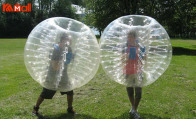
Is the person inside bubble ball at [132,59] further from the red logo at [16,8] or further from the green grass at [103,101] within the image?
the red logo at [16,8]

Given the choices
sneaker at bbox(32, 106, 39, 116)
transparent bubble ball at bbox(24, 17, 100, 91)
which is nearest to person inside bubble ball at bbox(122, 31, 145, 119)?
transparent bubble ball at bbox(24, 17, 100, 91)

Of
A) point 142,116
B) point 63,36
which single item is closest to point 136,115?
point 142,116

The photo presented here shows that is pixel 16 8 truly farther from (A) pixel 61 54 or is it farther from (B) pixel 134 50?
(B) pixel 134 50

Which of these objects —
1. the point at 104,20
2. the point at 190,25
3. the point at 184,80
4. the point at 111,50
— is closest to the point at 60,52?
the point at 111,50

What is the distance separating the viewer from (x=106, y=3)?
1734 cm

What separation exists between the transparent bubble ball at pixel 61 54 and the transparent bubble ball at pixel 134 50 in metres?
0.27

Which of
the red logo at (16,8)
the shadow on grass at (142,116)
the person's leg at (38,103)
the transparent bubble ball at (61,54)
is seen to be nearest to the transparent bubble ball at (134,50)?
the transparent bubble ball at (61,54)

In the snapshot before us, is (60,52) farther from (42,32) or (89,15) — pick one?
(89,15)

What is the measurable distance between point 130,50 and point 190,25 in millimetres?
18328

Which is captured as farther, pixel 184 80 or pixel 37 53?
pixel 184 80

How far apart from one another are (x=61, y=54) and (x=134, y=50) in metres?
1.16

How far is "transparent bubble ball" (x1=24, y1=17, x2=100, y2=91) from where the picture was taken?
122 inches

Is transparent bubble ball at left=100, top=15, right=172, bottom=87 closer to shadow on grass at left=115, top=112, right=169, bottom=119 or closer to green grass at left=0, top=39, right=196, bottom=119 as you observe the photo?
shadow on grass at left=115, top=112, right=169, bottom=119

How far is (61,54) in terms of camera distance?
10.1 feet
